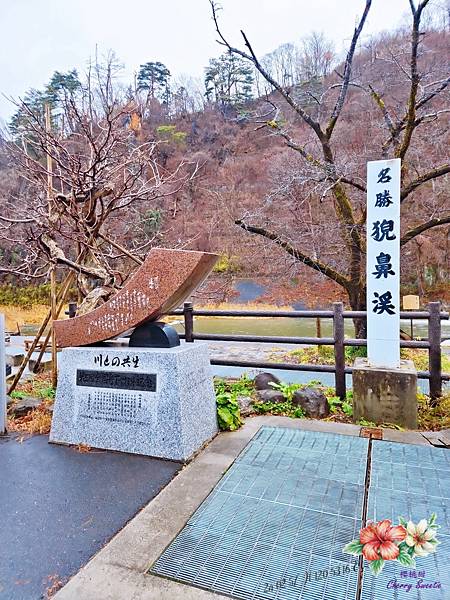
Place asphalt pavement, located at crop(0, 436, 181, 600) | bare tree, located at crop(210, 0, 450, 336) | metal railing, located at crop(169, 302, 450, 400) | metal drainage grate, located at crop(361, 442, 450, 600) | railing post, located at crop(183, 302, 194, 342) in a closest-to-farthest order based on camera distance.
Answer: metal drainage grate, located at crop(361, 442, 450, 600)
asphalt pavement, located at crop(0, 436, 181, 600)
metal railing, located at crop(169, 302, 450, 400)
railing post, located at crop(183, 302, 194, 342)
bare tree, located at crop(210, 0, 450, 336)

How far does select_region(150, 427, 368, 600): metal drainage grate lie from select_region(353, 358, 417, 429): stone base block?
652 mm

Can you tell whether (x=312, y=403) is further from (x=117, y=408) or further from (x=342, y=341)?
(x=117, y=408)

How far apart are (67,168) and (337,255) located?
599 cm

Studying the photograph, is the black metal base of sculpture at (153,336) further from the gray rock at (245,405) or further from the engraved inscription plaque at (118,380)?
the gray rock at (245,405)

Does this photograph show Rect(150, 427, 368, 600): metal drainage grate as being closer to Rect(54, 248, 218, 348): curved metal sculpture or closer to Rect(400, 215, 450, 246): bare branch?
Rect(54, 248, 218, 348): curved metal sculpture

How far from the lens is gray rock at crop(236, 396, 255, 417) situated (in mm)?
3486

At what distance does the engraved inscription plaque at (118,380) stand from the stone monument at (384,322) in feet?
5.59

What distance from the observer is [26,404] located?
148 inches

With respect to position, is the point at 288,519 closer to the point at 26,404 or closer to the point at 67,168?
the point at 26,404

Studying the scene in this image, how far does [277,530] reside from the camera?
1.80 meters

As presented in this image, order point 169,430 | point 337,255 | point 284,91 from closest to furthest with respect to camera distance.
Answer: point 169,430 < point 284,91 < point 337,255

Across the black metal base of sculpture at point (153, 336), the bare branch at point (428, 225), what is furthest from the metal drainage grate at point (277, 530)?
the bare branch at point (428, 225)

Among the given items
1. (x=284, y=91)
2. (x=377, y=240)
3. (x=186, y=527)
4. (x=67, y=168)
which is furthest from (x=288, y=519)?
(x=284, y=91)

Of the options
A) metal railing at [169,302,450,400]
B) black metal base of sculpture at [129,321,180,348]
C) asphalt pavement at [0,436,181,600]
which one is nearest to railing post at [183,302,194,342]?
metal railing at [169,302,450,400]
